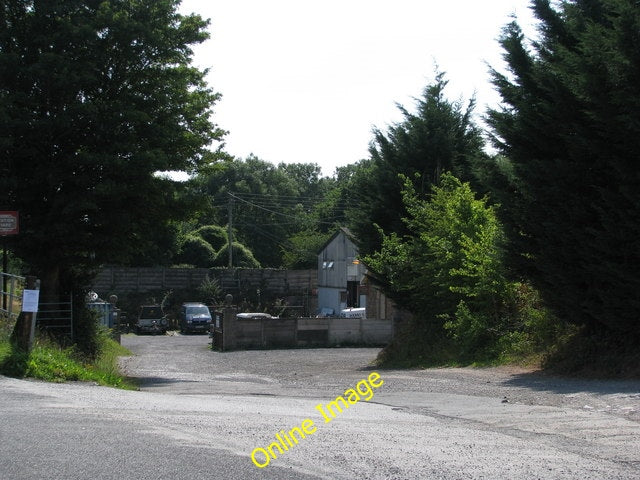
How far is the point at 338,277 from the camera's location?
5916cm

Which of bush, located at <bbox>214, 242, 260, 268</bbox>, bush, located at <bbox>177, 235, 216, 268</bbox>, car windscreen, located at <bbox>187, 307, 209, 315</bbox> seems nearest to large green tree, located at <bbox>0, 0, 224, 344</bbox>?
car windscreen, located at <bbox>187, 307, 209, 315</bbox>

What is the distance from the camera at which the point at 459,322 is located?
19.1 metres

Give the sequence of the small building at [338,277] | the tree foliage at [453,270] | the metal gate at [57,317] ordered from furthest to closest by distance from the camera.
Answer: the small building at [338,277] < the metal gate at [57,317] < the tree foliage at [453,270]

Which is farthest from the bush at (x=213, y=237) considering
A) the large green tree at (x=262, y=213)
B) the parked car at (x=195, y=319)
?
the parked car at (x=195, y=319)

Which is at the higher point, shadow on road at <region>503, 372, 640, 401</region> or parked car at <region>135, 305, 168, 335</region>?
parked car at <region>135, 305, 168, 335</region>

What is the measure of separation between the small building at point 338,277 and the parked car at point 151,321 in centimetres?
1152

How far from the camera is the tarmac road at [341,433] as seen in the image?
247 inches

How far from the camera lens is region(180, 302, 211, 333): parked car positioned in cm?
5009

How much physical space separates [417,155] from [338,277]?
33783 millimetres

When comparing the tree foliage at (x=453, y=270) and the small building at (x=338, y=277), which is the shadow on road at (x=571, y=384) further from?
the small building at (x=338, y=277)

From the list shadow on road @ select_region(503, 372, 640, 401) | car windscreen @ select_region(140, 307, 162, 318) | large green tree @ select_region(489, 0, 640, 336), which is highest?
large green tree @ select_region(489, 0, 640, 336)

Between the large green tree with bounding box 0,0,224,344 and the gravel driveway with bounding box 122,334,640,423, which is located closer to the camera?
the gravel driveway with bounding box 122,334,640,423

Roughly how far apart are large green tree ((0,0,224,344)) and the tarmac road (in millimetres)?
7088

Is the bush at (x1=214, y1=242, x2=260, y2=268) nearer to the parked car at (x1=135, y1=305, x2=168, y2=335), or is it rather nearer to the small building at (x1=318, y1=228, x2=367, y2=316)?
the small building at (x1=318, y1=228, x2=367, y2=316)
